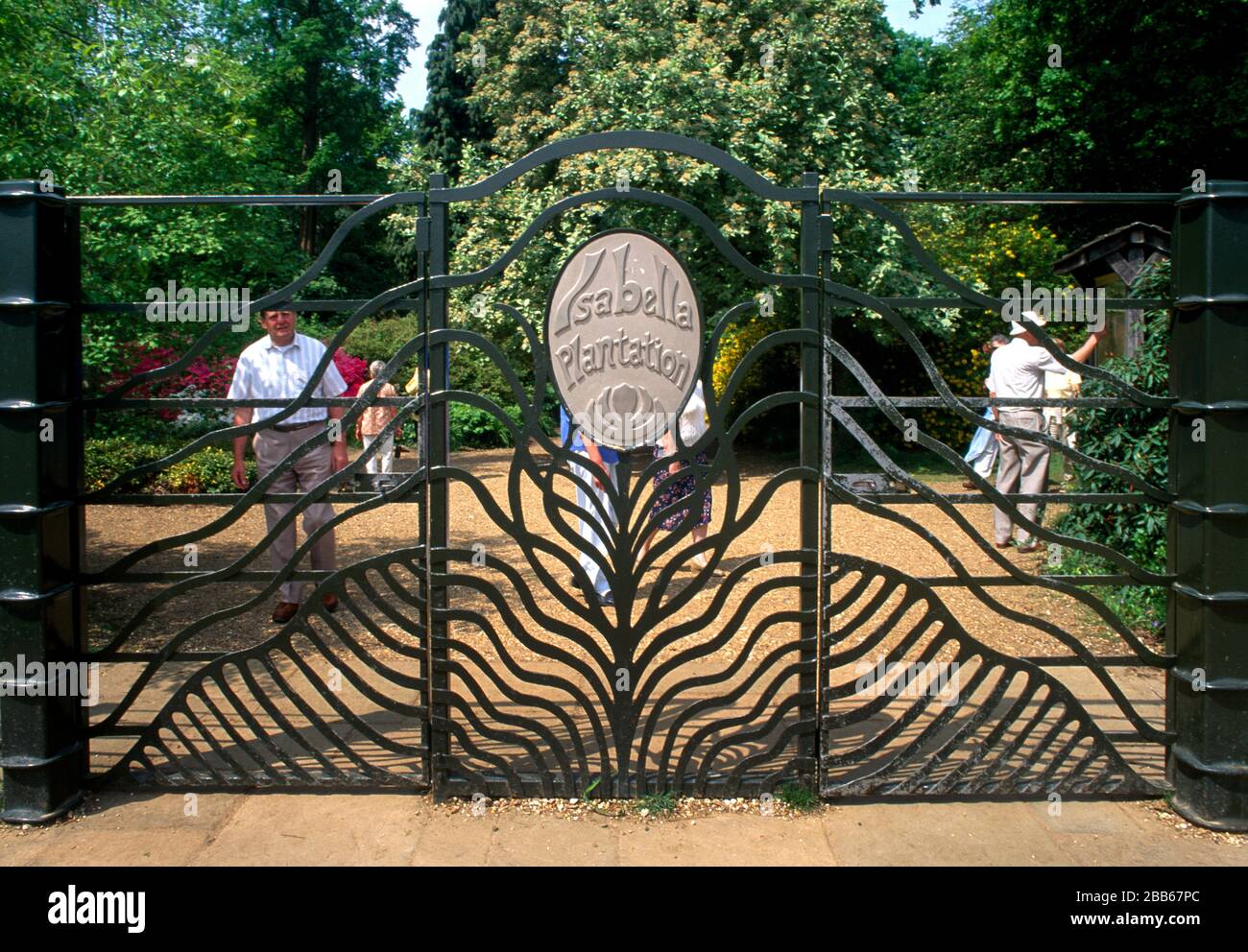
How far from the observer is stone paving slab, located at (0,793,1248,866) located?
3.82m

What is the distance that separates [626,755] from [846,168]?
1260 centimetres

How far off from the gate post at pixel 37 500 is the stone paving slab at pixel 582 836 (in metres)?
0.28

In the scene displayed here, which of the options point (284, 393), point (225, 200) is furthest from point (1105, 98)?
point (225, 200)

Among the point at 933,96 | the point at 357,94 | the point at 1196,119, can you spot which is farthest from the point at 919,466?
the point at 357,94

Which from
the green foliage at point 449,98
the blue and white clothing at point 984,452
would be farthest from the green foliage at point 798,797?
the green foliage at point 449,98

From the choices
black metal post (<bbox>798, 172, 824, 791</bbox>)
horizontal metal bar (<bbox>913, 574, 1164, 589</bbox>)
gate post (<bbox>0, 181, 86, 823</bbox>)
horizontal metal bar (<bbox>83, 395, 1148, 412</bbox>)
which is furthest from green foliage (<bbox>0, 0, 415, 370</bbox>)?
horizontal metal bar (<bbox>913, 574, 1164, 589</bbox>)

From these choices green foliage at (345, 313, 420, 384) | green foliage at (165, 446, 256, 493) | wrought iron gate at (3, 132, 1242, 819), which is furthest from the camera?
green foliage at (345, 313, 420, 384)

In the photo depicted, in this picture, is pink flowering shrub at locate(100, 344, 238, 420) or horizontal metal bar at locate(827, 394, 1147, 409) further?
pink flowering shrub at locate(100, 344, 238, 420)

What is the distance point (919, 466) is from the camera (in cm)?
1741

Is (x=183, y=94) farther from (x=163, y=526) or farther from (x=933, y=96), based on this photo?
(x=933, y=96)

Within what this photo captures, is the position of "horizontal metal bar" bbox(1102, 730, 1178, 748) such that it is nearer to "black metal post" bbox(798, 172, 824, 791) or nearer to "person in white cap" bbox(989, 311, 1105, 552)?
"black metal post" bbox(798, 172, 824, 791)

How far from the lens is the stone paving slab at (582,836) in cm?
382

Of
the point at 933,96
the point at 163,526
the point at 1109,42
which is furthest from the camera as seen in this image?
the point at 933,96

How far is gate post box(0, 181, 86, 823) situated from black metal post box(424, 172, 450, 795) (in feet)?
4.78
